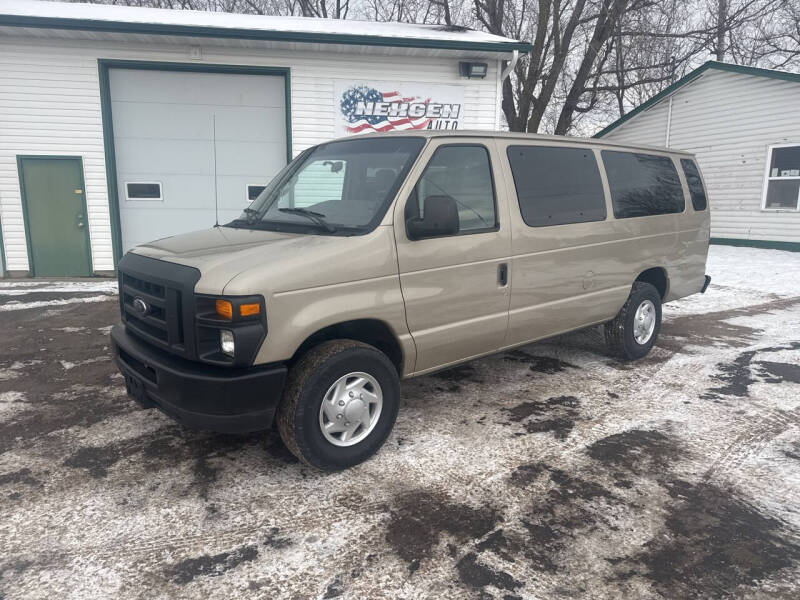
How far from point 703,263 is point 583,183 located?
7.76 ft

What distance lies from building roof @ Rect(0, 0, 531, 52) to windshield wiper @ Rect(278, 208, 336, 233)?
726cm

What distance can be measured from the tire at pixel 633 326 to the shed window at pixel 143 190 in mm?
8673

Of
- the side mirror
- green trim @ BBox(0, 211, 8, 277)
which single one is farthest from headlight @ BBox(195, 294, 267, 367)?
green trim @ BBox(0, 211, 8, 277)

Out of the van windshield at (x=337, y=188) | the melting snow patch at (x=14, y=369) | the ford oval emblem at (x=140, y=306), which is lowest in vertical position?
the melting snow patch at (x=14, y=369)

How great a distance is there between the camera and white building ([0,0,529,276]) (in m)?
10.2

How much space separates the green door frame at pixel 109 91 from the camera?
10281 mm

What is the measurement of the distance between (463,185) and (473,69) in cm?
780

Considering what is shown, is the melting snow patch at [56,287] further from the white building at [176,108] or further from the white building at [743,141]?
the white building at [743,141]

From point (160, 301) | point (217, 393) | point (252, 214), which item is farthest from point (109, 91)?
point (217, 393)

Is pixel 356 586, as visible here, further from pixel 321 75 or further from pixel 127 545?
pixel 321 75

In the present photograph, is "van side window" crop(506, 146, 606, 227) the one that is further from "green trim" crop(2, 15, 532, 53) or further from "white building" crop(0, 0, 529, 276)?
"white building" crop(0, 0, 529, 276)

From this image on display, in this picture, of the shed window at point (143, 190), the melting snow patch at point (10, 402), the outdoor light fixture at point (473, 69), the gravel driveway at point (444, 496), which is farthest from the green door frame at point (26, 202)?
the outdoor light fixture at point (473, 69)

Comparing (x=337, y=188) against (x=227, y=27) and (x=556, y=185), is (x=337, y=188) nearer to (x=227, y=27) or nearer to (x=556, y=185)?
(x=556, y=185)

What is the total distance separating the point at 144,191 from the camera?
10.8 metres
